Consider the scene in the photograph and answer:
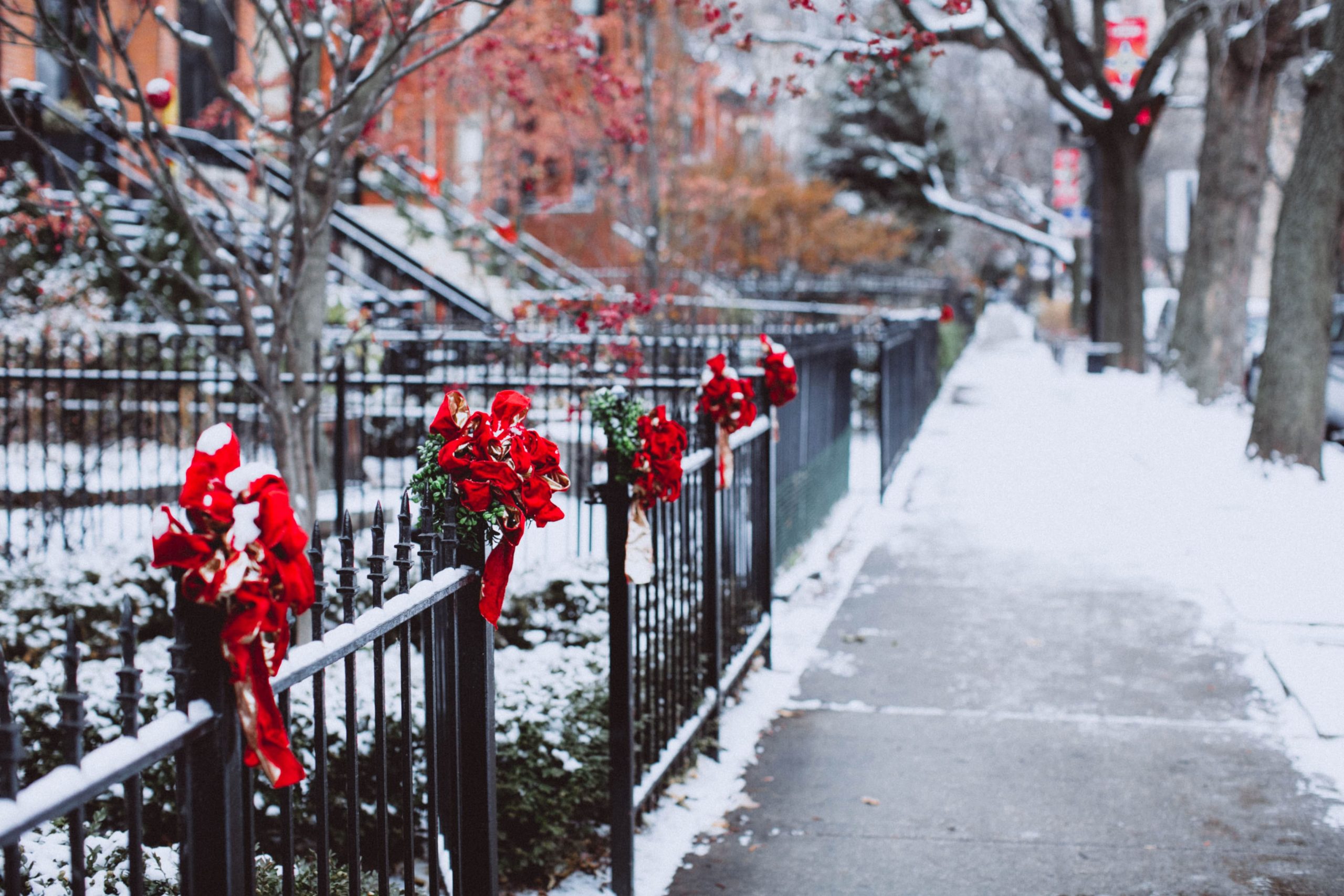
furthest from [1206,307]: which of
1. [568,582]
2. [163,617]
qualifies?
[163,617]

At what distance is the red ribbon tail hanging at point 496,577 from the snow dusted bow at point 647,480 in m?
0.92

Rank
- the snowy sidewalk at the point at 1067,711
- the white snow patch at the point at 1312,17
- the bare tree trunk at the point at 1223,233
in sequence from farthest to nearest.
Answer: the bare tree trunk at the point at 1223,233 → the white snow patch at the point at 1312,17 → the snowy sidewalk at the point at 1067,711

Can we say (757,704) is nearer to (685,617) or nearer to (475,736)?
(685,617)

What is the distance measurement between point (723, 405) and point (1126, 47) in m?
15.9

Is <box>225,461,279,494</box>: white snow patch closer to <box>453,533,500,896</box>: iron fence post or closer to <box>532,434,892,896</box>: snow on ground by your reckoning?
<box>453,533,500,896</box>: iron fence post

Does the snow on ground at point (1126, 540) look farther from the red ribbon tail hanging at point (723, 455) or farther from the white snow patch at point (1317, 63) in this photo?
the white snow patch at point (1317, 63)

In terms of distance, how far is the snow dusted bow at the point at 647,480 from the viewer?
401 centimetres

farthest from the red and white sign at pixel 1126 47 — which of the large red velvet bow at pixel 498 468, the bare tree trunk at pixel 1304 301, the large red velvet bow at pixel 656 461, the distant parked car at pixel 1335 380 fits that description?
the large red velvet bow at pixel 498 468

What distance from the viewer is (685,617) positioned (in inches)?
198

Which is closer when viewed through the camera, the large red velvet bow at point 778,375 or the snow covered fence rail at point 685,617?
the snow covered fence rail at point 685,617

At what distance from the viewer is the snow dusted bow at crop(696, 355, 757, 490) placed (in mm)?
5238

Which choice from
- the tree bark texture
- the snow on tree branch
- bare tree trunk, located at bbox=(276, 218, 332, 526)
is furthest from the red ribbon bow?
the snow on tree branch

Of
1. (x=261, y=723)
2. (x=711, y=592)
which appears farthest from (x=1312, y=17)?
(x=261, y=723)

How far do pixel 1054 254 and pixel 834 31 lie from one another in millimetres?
21878
